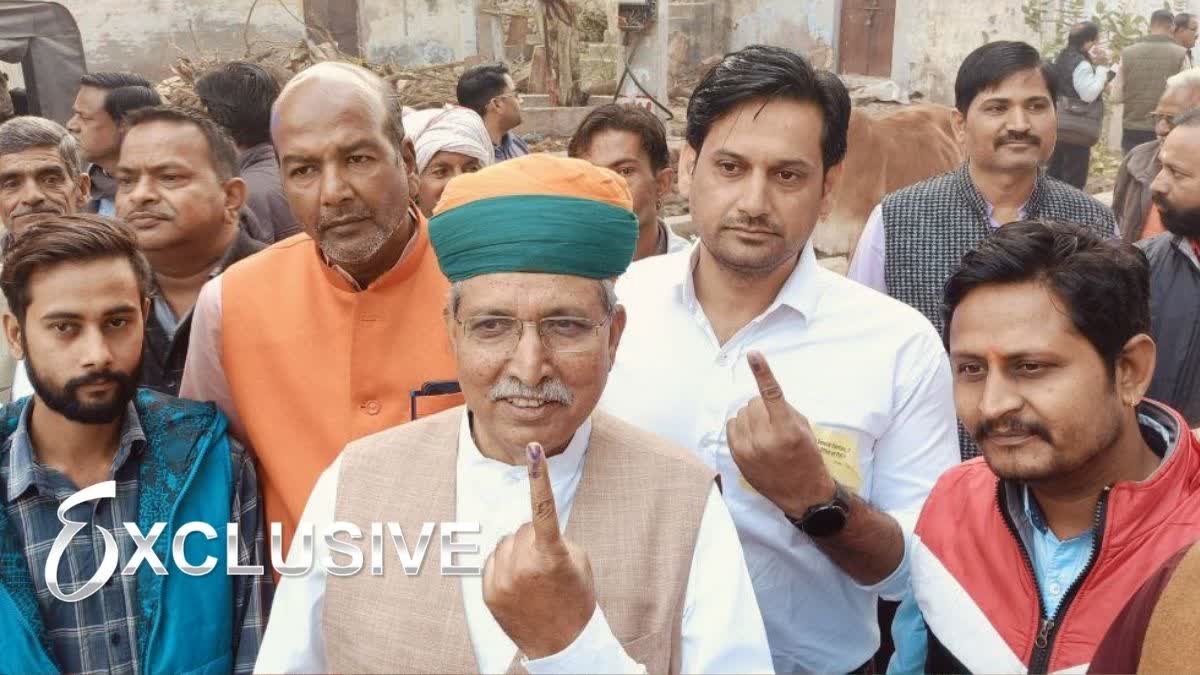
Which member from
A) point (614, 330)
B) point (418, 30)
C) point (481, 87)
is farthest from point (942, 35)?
point (614, 330)

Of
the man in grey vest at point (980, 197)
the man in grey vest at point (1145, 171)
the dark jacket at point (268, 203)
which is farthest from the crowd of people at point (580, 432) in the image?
the man in grey vest at point (1145, 171)

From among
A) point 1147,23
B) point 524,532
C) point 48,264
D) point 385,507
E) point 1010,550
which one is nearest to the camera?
point 524,532

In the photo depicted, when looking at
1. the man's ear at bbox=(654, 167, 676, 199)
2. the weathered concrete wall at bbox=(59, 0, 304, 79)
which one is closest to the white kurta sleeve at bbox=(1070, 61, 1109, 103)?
the man's ear at bbox=(654, 167, 676, 199)

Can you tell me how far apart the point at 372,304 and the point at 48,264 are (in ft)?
2.17

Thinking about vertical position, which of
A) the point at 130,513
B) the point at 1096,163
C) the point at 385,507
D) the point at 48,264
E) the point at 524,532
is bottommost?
the point at 1096,163

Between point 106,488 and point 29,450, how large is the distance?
0.59 ft

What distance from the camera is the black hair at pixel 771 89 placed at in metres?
2.34

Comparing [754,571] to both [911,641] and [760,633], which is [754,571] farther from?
[760,633]

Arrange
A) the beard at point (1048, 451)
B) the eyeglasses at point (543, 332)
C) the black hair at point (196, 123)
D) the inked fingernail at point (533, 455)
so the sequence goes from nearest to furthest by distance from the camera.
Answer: the inked fingernail at point (533, 455) < the eyeglasses at point (543, 332) < the beard at point (1048, 451) < the black hair at point (196, 123)

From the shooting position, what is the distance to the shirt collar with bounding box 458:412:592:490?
1.79 m

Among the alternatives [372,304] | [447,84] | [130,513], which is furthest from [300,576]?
[447,84]

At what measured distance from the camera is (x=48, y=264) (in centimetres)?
223

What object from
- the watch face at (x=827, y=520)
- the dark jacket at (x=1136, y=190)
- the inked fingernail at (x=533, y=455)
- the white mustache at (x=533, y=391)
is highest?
the inked fingernail at (x=533, y=455)

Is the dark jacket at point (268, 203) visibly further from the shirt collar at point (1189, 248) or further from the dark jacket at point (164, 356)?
the shirt collar at point (1189, 248)
